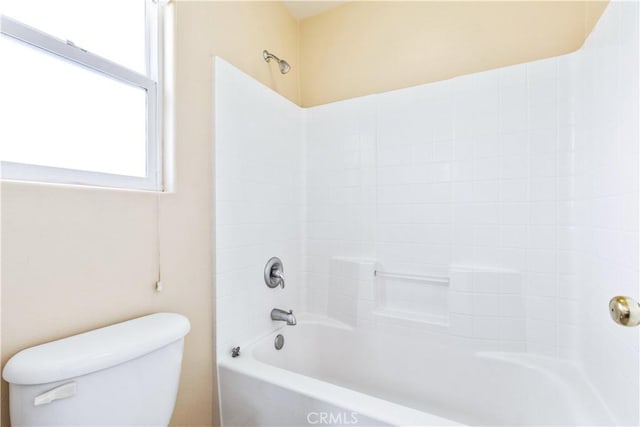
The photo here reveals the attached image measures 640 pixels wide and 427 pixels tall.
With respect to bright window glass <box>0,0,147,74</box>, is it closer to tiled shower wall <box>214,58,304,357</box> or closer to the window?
the window

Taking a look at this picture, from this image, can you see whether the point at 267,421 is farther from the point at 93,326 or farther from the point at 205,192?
the point at 205,192

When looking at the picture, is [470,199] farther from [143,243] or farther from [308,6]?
[308,6]

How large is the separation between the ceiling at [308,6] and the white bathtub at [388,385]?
2.10 meters

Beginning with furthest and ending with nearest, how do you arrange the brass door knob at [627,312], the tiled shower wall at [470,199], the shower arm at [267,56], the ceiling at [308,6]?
the ceiling at [308,6] < the shower arm at [267,56] < the tiled shower wall at [470,199] < the brass door knob at [627,312]

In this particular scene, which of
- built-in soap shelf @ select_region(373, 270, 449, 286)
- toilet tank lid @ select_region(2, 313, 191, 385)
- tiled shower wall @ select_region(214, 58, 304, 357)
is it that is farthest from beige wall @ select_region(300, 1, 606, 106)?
toilet tank lid @ select_region(2, 313, 191, 385)

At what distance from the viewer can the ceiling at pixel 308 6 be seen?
1.97 m

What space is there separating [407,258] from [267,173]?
947mm

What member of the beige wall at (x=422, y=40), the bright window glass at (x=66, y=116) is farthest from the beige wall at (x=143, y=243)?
the beige wall at (x=422, y=40)

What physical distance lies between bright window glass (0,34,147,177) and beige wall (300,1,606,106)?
128 cm

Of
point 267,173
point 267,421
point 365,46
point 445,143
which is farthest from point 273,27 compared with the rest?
point 267,421

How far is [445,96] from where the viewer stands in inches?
63.8

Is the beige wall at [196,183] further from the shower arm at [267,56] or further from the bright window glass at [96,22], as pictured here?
the bright window glass at [96,22]

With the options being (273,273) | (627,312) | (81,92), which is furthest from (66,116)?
(627,312)

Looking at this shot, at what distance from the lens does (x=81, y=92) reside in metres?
0.98
